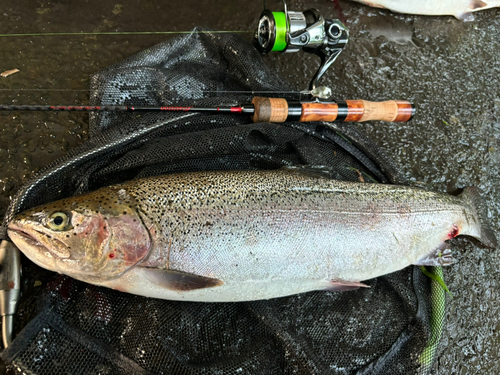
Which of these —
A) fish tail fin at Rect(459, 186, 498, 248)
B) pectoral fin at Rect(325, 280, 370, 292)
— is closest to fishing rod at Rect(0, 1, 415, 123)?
fish tail fin at Rect(459, 186, 498, 248)

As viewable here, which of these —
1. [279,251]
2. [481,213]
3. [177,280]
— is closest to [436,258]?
[481,213]

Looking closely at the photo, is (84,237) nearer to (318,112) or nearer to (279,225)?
(279,225)

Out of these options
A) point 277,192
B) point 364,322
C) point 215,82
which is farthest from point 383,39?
point 364,322

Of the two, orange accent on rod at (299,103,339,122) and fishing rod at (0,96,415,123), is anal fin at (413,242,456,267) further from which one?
orange accent on rod at (299,103,339,122)

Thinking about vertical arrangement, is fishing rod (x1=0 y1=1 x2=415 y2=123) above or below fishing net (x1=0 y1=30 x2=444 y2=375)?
above

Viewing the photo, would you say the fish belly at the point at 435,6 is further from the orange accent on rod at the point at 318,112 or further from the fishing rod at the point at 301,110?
the orange accent on rod at the point at 318,112

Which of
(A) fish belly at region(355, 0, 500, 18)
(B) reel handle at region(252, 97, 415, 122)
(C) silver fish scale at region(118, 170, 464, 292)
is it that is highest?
(A) fish belly at region(355, 0, 500, 18)

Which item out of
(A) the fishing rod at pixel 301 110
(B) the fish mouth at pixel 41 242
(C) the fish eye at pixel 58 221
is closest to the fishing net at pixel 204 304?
(A) the fishing rod at pixel 301 110
